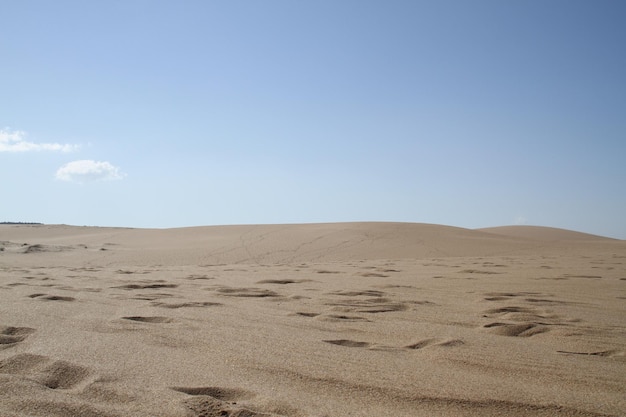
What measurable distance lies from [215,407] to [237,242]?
38.0 ft

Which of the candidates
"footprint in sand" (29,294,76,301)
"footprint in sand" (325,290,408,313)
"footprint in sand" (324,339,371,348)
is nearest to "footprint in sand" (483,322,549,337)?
"footprint in sand" (325,290,408,313)

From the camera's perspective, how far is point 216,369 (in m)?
2.00

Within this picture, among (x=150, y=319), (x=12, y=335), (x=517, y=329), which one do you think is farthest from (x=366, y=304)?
(x=12, y=335)

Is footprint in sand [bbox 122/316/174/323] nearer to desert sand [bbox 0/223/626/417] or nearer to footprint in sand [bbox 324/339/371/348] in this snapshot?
desert sand [bbox 0/223/626/417]

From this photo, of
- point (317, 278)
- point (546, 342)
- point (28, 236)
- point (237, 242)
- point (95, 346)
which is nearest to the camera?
point (95, 346)

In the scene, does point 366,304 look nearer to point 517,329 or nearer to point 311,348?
point 517,329

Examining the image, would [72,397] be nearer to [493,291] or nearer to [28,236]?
[493,291]

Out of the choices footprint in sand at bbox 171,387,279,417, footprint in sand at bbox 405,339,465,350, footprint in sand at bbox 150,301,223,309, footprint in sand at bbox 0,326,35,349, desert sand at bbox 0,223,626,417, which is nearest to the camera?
footprint in sand at bbox 171,387,279,417

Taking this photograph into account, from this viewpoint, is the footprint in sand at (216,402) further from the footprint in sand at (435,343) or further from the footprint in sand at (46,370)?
the footprint in sand at (435,343)

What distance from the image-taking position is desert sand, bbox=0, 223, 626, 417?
1667 mm

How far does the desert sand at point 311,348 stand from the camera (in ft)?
5.47

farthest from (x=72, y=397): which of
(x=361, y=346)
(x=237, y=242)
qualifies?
(x=237, y=242)

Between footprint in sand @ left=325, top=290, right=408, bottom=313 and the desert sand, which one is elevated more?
footprint in sand @ left=325, top=290, right=408, bottom=313

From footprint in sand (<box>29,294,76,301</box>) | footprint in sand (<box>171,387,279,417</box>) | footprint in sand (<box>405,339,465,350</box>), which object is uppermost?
footprint in sand (<box>405,339,465,350</box>)
